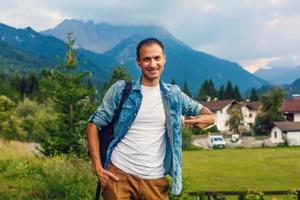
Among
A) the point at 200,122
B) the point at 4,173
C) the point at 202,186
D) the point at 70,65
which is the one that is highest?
the point at 70,65

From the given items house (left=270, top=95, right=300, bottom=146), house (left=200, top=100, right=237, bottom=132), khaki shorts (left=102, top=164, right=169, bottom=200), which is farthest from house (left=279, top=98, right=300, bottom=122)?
khaki shorts (left=102, top=164, right=169, bottom=200)

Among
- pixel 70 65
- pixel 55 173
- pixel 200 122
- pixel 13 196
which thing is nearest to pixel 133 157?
pixel 200 122

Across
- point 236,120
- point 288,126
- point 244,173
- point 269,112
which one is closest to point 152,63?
point 244,173

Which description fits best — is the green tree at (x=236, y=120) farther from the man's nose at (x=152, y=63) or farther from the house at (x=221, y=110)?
the man's nose at (x=152, y=63)

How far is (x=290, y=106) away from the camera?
248ft

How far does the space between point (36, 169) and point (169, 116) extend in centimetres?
752

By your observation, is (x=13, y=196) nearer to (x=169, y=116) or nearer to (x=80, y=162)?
(x=80, y=162)

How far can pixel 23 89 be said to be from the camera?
77375 millimetres

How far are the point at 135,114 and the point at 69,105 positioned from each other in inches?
818

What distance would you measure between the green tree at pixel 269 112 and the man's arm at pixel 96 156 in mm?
72966

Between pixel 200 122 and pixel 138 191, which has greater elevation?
pixel 200 122

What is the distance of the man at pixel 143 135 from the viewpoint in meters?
3.45

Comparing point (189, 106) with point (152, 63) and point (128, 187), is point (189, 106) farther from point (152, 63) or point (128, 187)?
point (128, 187)

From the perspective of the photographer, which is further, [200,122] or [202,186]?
[202,186]
